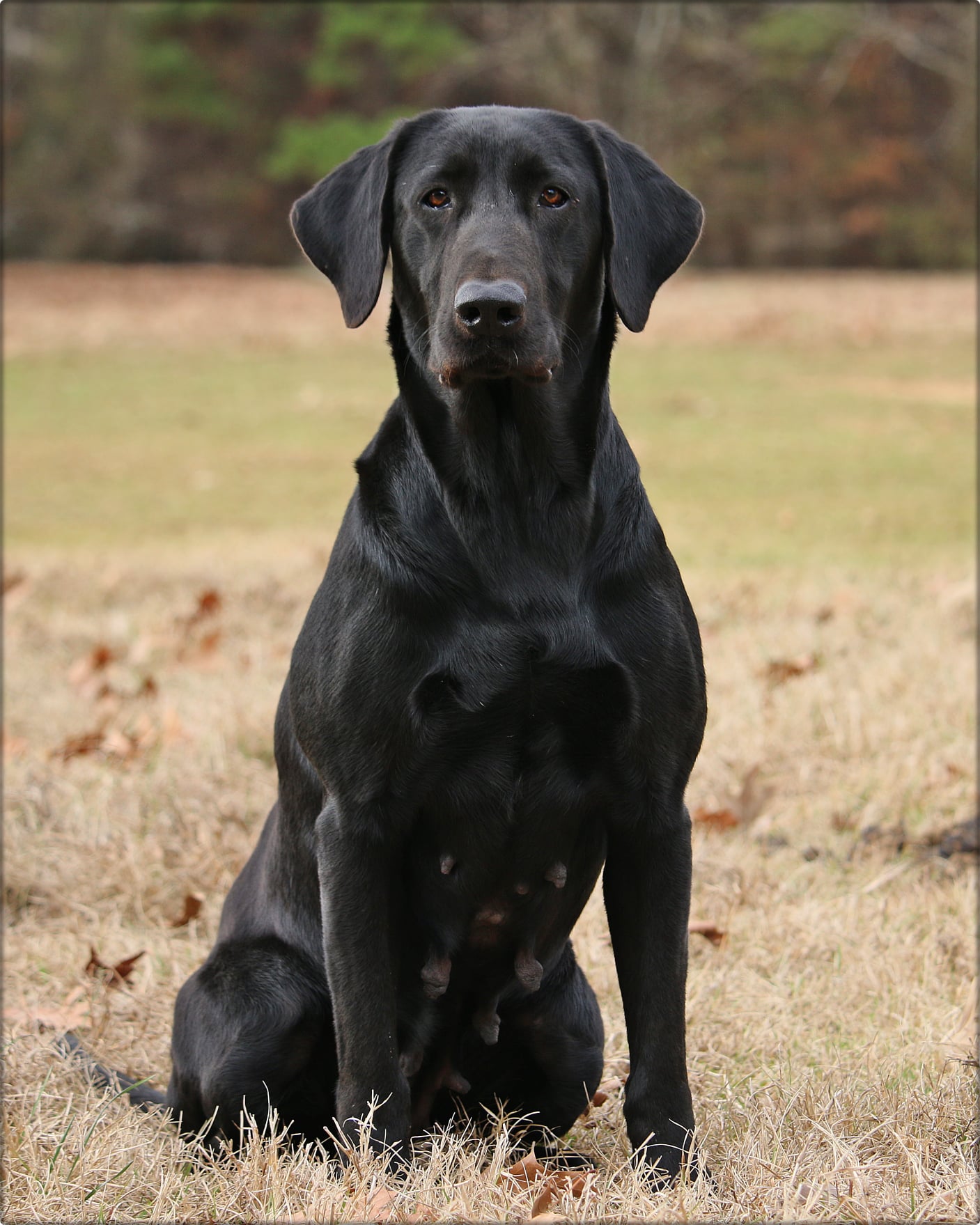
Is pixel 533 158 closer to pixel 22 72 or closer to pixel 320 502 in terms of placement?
pixel 320 502

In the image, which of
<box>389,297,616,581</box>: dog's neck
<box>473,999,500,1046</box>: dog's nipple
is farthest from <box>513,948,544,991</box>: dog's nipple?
<box>389,297,616,581</box>: dog's neck

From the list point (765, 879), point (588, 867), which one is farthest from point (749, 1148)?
point (765, 879)

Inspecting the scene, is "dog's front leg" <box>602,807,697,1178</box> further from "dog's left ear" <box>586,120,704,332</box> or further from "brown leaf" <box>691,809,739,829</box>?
"brown leaf" <box>691,809,739,829</box>

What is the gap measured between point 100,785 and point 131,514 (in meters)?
5.71

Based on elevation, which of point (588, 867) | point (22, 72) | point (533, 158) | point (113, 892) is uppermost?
point (22, 72)

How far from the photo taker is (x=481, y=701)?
2217 mm

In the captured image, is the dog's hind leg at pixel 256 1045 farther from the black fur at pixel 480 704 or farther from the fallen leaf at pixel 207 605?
the fallen leaf at pixel 207 605

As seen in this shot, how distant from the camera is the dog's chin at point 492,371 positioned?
7.43 feet

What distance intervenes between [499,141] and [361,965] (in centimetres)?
140

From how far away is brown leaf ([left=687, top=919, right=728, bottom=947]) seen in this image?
3402mm

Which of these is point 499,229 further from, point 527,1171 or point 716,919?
point 716,919

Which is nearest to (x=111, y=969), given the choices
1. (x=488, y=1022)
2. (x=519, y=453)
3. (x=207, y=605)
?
(x=488, y=1022)

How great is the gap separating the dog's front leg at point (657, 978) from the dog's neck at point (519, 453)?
49cm

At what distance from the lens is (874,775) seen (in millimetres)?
4266
